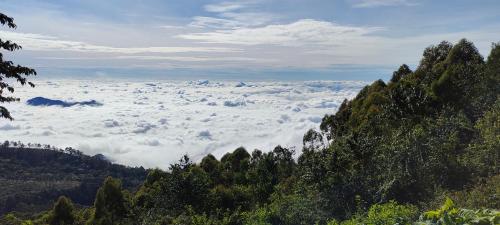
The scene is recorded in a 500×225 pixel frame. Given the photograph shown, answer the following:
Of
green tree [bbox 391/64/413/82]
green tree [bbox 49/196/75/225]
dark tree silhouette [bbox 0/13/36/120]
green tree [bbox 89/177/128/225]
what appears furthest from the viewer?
green tree [bbox 391/64/413/82]

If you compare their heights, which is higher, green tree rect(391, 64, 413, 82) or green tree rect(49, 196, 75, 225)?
green tree rect(391, 64, 413, 82)

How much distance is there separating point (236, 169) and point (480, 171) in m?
58.2

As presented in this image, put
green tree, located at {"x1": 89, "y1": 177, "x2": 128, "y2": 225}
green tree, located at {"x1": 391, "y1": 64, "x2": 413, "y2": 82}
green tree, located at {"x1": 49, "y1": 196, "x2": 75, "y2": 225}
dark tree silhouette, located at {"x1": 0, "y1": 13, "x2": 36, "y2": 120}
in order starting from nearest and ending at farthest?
dark tree silhouette, located at {"x1": 0, "y1": 13, "x2": 36, "y2": 120}, green tree, located at {"x1": 89, "y1": 177, "x2": 128, "y2": 225}, green tree, located at {"x1": 49, "y1": 196, "x2": 75, "y2": 225}, green tree, located at {"x1": 391, "y1": 64, "x2": 413, "y2": 82}

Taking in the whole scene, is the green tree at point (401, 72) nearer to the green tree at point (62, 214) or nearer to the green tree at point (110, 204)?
the green tree at point (110, 204)

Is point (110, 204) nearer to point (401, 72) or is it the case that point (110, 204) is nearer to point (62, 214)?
point (62, 214)

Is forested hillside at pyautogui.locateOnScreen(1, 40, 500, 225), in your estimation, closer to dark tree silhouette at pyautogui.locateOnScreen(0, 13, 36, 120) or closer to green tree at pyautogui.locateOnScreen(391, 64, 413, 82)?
green tree at pyautogui.locateOnScreen(391, 64, 413, 82)

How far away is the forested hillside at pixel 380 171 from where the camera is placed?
19.6 metres

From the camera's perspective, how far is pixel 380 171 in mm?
30547

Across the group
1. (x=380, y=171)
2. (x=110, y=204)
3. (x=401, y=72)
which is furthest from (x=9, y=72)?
(x=401, y=72)

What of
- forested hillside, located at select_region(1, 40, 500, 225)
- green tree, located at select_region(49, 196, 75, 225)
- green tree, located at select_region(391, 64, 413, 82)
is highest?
green tree, located at select_region(391, 64, 413, 82)

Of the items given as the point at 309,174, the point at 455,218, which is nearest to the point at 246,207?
the point at 309,174

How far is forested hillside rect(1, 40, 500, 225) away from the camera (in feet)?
64.4

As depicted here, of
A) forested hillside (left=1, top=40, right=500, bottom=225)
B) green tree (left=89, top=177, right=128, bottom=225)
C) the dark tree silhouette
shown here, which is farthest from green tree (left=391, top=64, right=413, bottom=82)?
the dark tree silhouette

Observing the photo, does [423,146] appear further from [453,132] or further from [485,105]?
[485,105]
